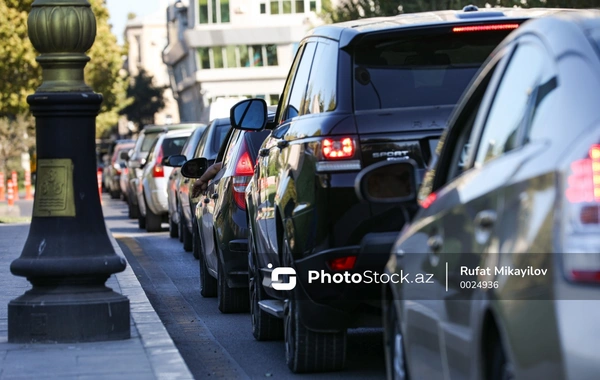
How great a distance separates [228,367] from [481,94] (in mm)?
3864

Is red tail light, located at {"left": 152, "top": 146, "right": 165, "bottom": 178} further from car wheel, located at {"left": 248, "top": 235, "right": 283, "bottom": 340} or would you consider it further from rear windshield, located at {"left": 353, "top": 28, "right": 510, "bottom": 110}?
rear windshield, located at {"left": 353, "top": 28, "right": 510, "bottom": 110}

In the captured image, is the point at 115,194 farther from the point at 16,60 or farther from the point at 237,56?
the point at 237,56

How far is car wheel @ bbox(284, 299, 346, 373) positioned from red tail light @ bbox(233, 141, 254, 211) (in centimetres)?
297

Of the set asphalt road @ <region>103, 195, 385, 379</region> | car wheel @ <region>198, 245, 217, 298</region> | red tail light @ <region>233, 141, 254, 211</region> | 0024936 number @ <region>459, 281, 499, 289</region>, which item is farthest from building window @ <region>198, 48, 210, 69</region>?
0024936 number @ <region>459, 281, 499, 289</region>

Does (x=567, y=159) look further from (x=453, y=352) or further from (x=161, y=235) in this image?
(x=161, y=235)

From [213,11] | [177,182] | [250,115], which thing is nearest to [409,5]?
[177,182]

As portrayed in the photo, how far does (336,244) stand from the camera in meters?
6.95

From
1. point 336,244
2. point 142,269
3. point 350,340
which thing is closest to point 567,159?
point 336,244

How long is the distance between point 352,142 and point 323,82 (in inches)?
24.4

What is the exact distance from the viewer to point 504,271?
3.79m

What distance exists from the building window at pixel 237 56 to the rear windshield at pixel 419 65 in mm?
81902

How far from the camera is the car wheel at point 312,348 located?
758 centimetres

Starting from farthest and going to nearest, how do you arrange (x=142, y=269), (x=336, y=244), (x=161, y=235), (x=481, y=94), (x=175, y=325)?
(x=161, y=235) → (x=142, y=269) → (x=175, y=325) → (x=336, y=244) → (x=481, y=94)

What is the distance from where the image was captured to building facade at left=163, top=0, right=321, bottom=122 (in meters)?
88.6
